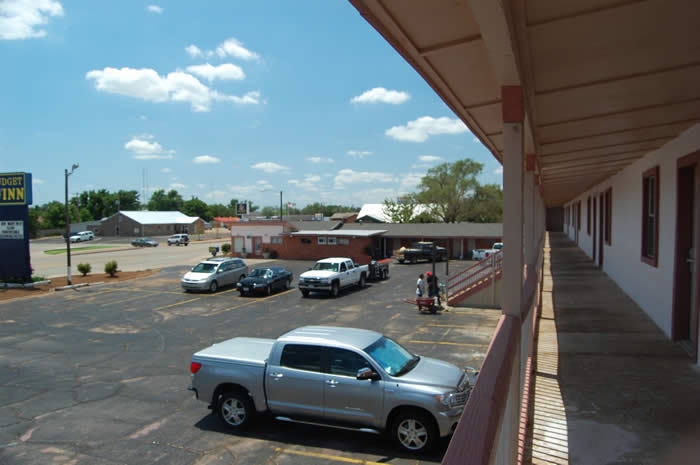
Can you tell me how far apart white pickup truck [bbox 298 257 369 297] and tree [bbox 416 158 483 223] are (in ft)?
143

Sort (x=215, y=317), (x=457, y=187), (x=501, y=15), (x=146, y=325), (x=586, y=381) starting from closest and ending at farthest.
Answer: (x=501, y=15) → (x=586, y=381) → (x=146, y=325) → (x=215, y=317) → (x=457, y=187)

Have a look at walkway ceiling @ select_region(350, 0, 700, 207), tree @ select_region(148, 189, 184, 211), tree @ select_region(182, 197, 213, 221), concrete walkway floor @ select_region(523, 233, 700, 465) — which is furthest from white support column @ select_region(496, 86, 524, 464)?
tree @ select_region(148, 189, 184, 211)

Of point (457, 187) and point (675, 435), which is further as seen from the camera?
point (457, 187)

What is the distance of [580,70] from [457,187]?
224 feet

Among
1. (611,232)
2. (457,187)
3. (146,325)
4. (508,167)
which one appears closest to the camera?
(508,167)

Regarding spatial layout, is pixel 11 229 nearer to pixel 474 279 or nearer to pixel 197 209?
pixel 474 279

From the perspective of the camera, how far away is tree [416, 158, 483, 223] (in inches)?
2744

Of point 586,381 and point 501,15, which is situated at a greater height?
point 501,15

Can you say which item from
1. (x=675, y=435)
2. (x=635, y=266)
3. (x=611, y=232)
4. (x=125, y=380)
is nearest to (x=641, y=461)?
(x=675, y=435)

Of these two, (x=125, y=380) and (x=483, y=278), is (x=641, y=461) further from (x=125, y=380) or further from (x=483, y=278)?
(x=483, y=278)

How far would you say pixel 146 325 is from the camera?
18.1 metres

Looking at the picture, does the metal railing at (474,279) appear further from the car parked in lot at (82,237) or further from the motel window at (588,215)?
the car parked in lot at (82,237)

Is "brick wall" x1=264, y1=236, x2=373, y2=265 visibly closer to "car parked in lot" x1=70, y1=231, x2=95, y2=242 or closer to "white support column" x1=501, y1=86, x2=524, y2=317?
"white support column" x1=501, y1=86, x2=524, y2=317

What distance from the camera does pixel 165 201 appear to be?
170000 mm
